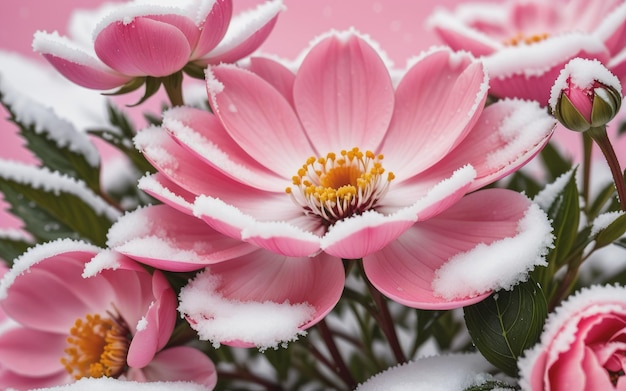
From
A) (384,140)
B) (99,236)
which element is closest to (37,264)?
(99,236)

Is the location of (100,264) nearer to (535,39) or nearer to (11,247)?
(11,247)

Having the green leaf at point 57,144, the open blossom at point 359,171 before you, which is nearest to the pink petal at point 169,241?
the open blossom at point 359,171

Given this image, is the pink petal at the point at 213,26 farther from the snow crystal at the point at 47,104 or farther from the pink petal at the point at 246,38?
the snow crystal at the point at 47,104

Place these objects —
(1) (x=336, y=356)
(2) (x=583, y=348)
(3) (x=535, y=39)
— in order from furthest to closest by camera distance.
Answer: (3) (x=535, y=39) → (1) (x=336, y=356) → (2) (x=583, y=348)

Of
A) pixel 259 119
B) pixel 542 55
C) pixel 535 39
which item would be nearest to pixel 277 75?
pixel 259 119

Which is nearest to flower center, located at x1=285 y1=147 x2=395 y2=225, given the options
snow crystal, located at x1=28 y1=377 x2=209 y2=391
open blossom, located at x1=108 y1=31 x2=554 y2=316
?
open blossom, located at x1=108 y1=31 x2=554 y2=316

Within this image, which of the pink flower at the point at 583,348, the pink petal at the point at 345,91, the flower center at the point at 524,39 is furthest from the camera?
the flower center at the point at 524,39
